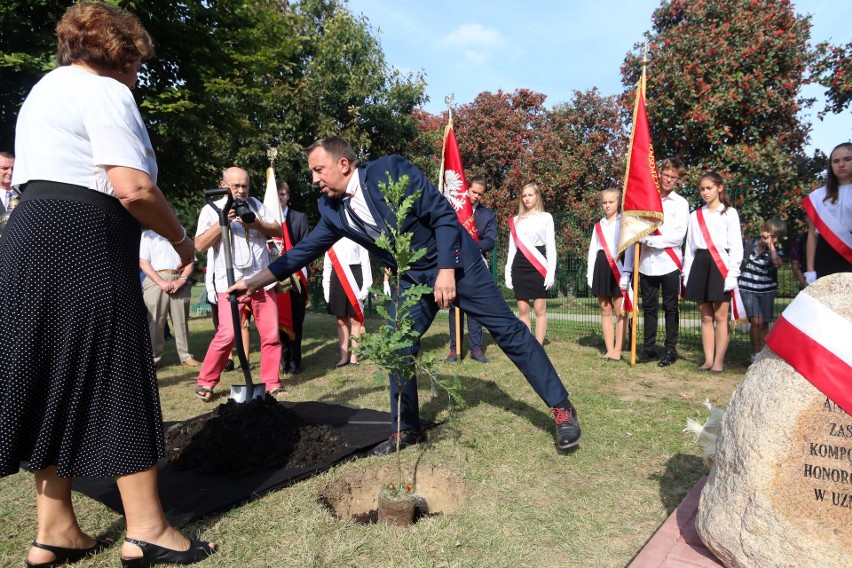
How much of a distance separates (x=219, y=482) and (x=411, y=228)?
1964 millimetres

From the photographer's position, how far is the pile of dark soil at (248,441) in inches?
135

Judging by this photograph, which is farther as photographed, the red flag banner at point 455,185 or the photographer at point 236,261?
the red flag banner at point 455,185

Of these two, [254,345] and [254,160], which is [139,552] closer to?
[254,345]

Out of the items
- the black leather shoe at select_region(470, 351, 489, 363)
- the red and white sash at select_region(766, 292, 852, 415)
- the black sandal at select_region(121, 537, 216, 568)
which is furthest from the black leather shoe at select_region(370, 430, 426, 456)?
the black leather shoe at select_region(470, 351, 489, 363)

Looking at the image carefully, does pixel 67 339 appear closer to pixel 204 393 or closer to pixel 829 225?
pixel 204 393

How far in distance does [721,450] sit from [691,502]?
2.07 ft

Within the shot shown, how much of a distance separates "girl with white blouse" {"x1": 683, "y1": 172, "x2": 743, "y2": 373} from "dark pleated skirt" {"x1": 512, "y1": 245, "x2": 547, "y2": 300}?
5.66 feet

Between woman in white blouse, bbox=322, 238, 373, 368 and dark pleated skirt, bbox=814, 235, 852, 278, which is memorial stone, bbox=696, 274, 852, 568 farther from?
woman in white blouse, bbox=322, 238, 373, 368

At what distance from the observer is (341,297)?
6.96 metres

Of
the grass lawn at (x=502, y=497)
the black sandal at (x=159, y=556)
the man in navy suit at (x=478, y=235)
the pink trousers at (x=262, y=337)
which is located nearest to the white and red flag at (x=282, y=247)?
the pink trousers at (x=262, y=337)

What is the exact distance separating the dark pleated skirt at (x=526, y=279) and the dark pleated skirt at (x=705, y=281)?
1756 mm

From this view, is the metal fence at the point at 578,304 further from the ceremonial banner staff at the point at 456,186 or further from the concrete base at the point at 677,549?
the concrete base at the point at 677,549

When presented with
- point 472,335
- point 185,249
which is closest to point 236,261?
point 185,249

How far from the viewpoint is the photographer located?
16.6 ft
